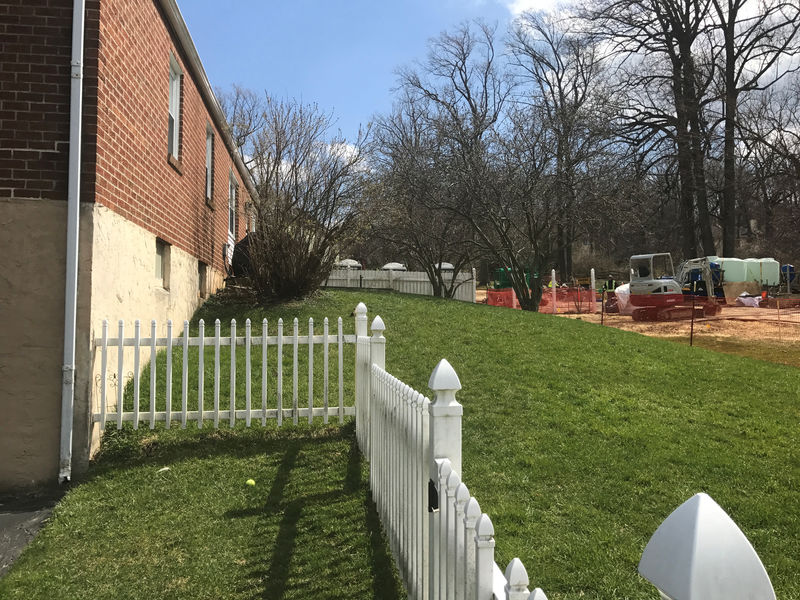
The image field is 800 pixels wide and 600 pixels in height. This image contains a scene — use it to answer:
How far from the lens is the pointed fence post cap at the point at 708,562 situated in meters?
1.06

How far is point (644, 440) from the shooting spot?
5.69 metres

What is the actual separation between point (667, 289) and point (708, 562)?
24413 mm

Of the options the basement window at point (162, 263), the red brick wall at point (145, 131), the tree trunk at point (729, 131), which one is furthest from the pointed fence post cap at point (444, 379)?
the tree trunk at point (729, 131)

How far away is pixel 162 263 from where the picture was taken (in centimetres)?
861

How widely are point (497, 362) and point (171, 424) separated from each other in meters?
4.68

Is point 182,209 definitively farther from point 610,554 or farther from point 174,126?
point 610,554

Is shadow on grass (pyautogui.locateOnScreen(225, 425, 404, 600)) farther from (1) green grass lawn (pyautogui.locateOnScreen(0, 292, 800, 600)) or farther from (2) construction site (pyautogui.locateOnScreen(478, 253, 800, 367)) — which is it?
(2) construction site (pyautogui.locateOnScreen(478, 253, 800, 367))

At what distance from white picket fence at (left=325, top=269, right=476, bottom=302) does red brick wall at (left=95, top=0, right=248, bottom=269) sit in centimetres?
1197

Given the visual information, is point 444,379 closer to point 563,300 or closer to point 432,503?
point 432,503

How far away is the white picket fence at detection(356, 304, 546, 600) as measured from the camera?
1.72 m

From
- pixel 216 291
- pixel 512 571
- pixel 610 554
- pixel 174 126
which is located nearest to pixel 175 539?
pixel 610 554

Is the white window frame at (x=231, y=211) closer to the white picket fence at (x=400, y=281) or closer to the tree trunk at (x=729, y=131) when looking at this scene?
the white picket fence at (x=400, y=281)

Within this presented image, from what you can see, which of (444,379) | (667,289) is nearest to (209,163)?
(444,379)

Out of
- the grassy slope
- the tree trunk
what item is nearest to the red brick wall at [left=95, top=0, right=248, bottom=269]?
the grassy slope
